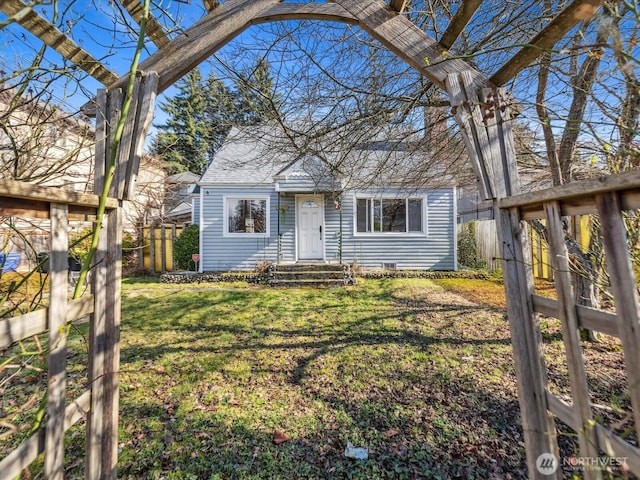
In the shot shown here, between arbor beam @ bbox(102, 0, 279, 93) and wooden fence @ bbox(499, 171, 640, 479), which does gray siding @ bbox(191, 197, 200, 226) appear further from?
wooden fence @ bbox(499, 171, 640, 479)

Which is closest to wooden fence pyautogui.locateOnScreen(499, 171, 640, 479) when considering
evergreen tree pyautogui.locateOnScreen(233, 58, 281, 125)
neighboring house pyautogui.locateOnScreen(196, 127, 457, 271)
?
evergreen tree pyautogui.locateOnScreen(233, 58, 281, 125)

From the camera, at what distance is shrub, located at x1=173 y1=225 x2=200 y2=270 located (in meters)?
10.8

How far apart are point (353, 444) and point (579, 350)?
1.78 meters

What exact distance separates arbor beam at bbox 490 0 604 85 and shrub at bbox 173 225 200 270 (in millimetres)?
10720

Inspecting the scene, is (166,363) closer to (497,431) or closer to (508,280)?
(497,431)

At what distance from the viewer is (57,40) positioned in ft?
5.61

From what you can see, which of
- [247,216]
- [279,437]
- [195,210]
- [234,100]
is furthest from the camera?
[195,210]

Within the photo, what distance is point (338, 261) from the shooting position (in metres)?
10.2

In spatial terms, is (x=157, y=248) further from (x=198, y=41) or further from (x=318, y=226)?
(x=198, y=41)

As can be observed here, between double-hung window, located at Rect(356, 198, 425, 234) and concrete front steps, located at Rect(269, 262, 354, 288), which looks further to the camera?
double-hung window, located at Rect(356, 198, 425, 234)

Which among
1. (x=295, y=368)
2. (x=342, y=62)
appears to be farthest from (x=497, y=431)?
(x=342, y=62)

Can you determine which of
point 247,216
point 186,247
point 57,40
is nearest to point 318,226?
point 247,216

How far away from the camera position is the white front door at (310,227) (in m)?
10.5

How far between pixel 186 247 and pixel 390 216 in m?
7.66
